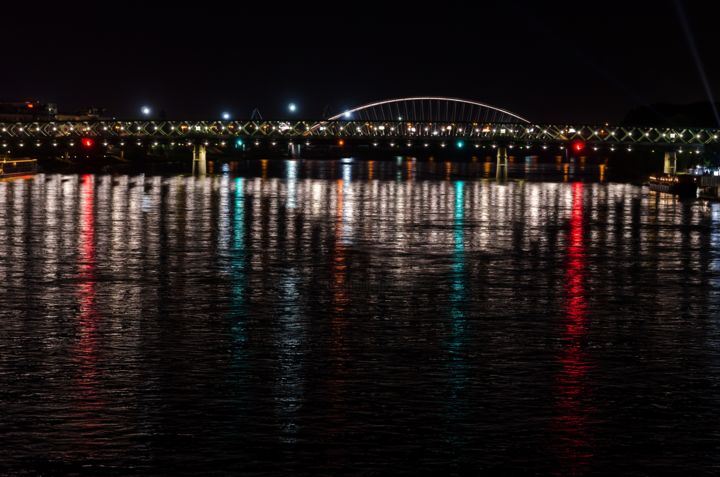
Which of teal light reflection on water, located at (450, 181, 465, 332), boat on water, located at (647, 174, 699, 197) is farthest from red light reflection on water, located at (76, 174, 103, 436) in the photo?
boat on water, located at (647, 174, 699, 197)

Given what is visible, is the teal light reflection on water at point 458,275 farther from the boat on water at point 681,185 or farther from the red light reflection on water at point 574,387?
the boat on water at point 681,185

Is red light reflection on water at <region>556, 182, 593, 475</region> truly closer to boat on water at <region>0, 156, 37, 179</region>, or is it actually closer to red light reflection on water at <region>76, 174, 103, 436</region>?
red light reflection on water at <region>76, 174, 103, 436</region>

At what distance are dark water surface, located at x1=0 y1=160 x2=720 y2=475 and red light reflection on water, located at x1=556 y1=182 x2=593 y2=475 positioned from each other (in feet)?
0.19

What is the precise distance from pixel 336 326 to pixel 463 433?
1066cm

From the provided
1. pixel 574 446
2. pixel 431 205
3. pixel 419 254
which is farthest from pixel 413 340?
pixel 431 205

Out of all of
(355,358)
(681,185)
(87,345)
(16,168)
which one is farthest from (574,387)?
(16,168)

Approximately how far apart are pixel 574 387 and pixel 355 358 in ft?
15.7

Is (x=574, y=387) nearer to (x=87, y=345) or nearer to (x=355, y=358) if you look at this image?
(x=355, y=358)

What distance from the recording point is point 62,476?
16609 millimetres

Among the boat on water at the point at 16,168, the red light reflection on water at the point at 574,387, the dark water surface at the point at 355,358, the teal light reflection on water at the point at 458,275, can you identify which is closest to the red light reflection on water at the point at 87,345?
the dark water surface at the point at 355,358

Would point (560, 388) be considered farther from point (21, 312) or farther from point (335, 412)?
point (21, 312)

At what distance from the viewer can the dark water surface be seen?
18016mm

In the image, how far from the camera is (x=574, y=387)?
73.8 feet

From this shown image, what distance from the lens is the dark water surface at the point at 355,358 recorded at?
709 inches
